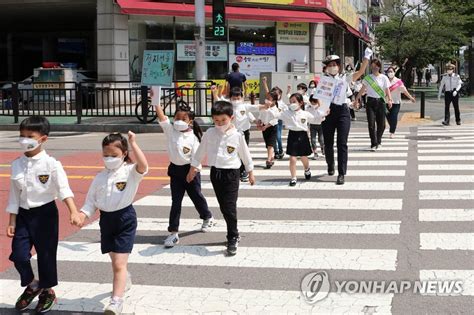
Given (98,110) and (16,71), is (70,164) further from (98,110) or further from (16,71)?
(16,71)

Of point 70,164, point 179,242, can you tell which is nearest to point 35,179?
point 179,242

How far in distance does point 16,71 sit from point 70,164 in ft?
99.9

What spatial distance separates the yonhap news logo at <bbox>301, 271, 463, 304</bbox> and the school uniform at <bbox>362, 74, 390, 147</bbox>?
316 inches

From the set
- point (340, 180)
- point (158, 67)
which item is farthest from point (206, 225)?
point (158, 67)

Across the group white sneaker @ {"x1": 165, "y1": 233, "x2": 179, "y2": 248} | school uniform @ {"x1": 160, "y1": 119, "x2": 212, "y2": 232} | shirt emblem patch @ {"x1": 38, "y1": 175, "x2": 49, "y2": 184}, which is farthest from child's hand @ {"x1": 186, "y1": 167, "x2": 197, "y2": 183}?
shirt emblem patch @ {"x1": 38, "y1": 175, "x2": 49, "y2": 184}

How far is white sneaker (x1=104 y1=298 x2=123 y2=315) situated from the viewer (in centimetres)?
430

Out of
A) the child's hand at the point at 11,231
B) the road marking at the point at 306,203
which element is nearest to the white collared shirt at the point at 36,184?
the child's hand at the point at 11,231

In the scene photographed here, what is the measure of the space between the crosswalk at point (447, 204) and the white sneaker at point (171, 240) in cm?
250

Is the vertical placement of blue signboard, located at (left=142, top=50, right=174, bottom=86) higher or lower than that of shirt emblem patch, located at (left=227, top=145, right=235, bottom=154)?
higher

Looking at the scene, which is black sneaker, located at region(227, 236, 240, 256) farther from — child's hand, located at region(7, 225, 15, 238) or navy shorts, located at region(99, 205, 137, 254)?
child's hand, located at region(7, 225, 15, 238)

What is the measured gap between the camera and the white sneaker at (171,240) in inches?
243

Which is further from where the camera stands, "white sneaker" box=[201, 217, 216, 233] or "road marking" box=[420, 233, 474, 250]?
"white sneaker" box=[201, 217, 216, 233]

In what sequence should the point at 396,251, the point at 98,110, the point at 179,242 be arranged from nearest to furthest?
1. the point at 396,251
2. the point at 179,242
3. the point at 98,110

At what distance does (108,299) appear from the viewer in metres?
4.73
